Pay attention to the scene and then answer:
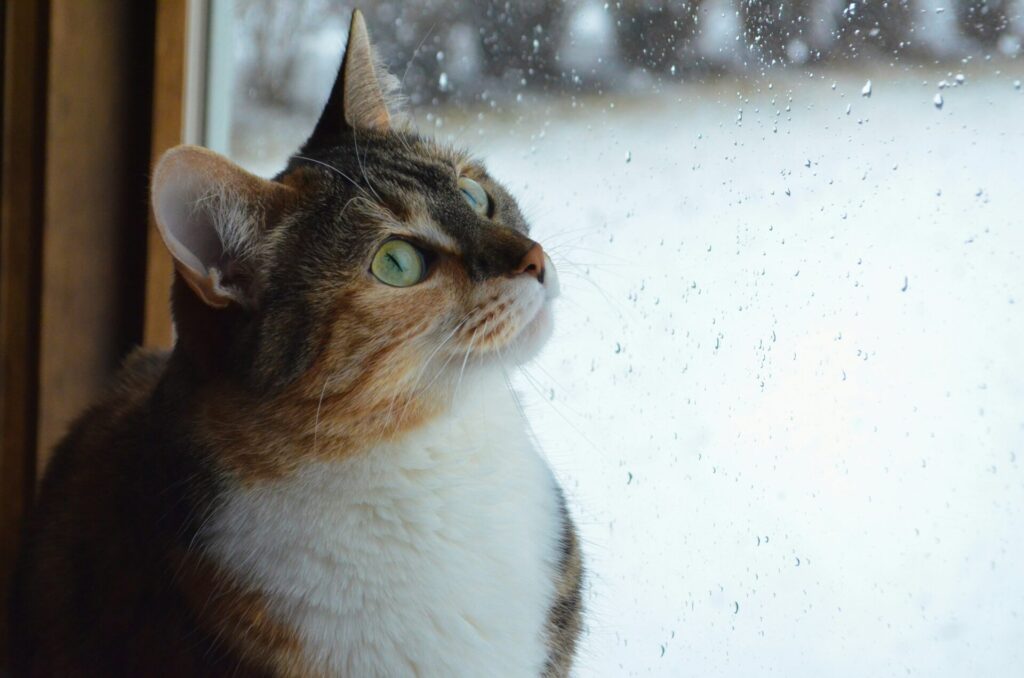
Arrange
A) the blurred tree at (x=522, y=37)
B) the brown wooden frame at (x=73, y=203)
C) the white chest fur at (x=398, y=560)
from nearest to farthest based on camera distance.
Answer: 1. the white chest fur at (x=398, y=560)
2. the blurred tree at (x=522, y=37)
3. the brown wooden frame at (x=73, y=203)

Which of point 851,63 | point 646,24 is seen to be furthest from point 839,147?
point 646,24

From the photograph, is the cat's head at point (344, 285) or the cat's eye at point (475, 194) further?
the cat's eye at point (475, 194)

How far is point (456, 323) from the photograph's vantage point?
0.95m

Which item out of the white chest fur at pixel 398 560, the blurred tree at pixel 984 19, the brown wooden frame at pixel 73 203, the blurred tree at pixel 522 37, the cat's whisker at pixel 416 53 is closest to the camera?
the blurred tree at pixel 984 19

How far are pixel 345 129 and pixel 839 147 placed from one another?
596 millimetres

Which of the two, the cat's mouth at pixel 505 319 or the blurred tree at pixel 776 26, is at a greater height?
the blurred tree at pixel 776 26

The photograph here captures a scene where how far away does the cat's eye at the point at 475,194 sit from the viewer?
1089 mm

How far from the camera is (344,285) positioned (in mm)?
959

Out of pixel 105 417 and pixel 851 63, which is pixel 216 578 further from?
pixel 851 63

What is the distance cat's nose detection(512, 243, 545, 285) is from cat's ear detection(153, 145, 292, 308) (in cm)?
28

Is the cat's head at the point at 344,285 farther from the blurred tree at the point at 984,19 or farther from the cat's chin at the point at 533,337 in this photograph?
the blurred tree at the point at 984,19

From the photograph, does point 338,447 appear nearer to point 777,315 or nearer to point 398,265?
point 398,265

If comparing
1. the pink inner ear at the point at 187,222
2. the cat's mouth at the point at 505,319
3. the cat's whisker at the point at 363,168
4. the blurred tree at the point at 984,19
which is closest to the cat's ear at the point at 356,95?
the cat's whisker at the point at 363,168

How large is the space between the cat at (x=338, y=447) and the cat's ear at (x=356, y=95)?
133 mm
